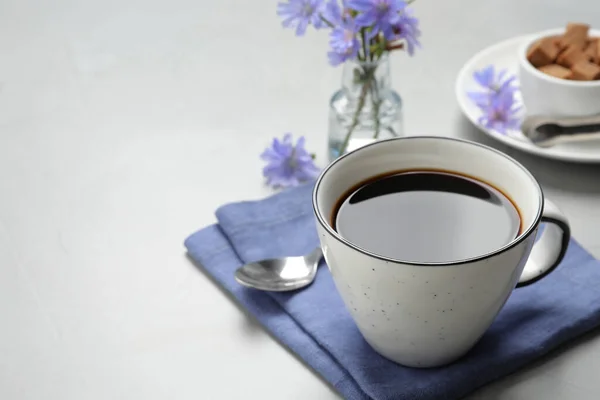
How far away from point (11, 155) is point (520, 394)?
1.87ft

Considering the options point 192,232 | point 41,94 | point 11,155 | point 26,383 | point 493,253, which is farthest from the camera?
point 41,94

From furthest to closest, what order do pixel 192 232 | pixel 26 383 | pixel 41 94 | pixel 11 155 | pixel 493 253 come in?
pixel 41 94 → pixel 11 155 → pixel 192 232 → pixel 26 383 → pixel 493 253

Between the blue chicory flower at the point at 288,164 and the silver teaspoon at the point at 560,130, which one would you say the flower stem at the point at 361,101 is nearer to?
the blue chicory flower at the point at 288,164

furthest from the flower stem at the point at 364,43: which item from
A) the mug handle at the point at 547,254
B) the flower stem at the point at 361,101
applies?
the mug handle at the point at 547,254

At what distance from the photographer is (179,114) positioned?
38.9 inches

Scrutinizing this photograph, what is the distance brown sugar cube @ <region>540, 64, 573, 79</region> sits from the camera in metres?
0.87

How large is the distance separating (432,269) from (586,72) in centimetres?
40

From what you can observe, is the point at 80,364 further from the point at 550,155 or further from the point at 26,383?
the point at 550,155

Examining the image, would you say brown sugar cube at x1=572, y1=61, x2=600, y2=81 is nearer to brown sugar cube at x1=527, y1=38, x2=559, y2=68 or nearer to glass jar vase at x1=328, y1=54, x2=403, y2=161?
brown sugar cube at x1=527, y1=38, x2=559, y2=68

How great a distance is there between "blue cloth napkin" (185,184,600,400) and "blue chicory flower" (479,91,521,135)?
0.17 meters

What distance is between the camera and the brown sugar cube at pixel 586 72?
865 millimetres

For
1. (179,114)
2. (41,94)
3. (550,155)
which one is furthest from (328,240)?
(41,94)

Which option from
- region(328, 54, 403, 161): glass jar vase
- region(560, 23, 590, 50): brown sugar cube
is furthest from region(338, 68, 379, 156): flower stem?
region(560, 23, 590, 50): brown sugar cube

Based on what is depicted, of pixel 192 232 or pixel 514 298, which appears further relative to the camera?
pixel 192 232
